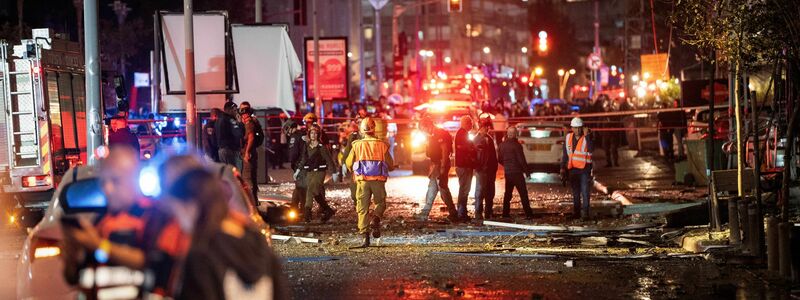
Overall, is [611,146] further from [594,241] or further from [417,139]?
[594,241]

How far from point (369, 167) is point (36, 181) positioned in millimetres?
5414

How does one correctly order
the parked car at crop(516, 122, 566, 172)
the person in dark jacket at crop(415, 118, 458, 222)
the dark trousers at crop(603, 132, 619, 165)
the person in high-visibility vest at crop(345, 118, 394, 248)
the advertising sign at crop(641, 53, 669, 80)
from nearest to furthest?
the person in high-visibility vest at crop(345, 118, 394, 248) → the person in dark jacket at crop(415, 118, 458, 222) → the parked car at crop(516, 122, 566, 172) → the dark trousers at crop(603, 132, 619, 165) → the advertising sign at crop(641, 53, 669, 80)

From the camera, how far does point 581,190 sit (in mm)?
18828

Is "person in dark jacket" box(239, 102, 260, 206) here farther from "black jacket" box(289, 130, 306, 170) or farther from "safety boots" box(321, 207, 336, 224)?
"safety boots" box(321, 207, 336, 224)

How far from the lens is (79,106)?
19281 millimetres

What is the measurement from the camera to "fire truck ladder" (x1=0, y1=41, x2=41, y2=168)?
56.5 feet

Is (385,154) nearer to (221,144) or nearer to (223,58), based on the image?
(221,144)

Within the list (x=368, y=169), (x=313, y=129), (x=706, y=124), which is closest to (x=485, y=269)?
(x=368, y=169)

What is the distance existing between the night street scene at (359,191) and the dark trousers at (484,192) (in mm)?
36

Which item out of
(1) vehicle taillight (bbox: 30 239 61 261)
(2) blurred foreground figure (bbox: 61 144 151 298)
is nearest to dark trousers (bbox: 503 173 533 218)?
(1) vehicle taillight (bbox: 30 239 61 261)

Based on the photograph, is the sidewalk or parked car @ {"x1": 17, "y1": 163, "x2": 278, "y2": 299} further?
the sidewalk

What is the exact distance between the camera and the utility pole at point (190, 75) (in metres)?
20.6

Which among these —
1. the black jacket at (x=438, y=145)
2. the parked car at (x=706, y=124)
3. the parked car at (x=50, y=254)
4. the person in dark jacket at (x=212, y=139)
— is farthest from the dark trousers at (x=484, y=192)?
the parked car at (x=50, y=254)

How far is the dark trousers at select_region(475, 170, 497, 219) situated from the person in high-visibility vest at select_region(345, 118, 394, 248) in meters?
3.93
